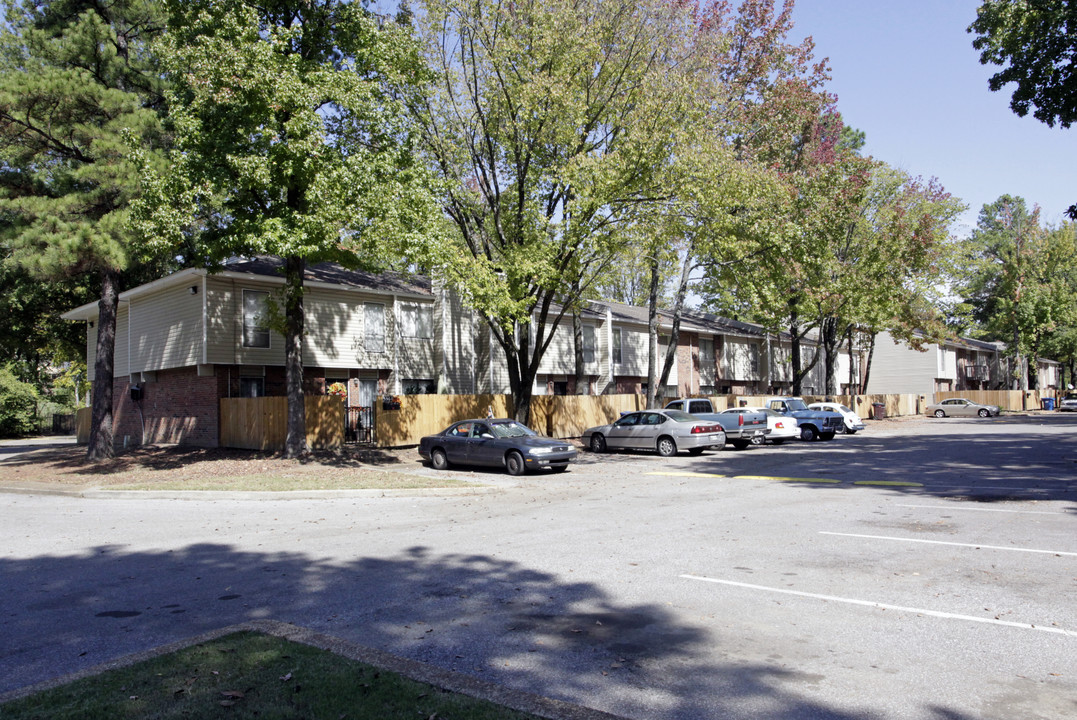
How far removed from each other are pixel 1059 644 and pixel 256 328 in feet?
83.9

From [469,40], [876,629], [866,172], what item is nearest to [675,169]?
[469,40]

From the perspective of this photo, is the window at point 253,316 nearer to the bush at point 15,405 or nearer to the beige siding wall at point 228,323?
the beige siding wall at point 228,323

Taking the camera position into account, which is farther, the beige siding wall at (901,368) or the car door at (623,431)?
the beige siding wall at (901,368)

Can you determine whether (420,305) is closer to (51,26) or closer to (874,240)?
(51,26)

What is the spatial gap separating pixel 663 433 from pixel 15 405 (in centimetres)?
4024

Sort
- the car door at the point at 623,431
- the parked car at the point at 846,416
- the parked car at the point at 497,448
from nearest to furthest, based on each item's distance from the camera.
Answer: the parked car at the point at 497,448 < the car door at the point at 623,431 < the parked car at the point at 846,416

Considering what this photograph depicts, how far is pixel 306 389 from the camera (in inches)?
1089

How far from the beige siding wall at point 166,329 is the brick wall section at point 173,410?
72 cm

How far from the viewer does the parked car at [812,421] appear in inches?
1204

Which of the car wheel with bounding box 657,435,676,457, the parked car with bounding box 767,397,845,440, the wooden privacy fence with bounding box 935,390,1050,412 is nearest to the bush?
the car wheel with bounding box 657,435,676,457

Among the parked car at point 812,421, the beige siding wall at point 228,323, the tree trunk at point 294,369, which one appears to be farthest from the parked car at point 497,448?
the parked car at point 812,421

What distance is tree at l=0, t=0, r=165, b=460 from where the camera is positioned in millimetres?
19719

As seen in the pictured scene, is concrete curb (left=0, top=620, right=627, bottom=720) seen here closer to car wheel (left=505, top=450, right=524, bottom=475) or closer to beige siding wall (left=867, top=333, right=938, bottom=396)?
car wheel (left=505, top=450, right=524, bottom=475)

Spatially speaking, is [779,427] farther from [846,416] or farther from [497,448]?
[497,448]
